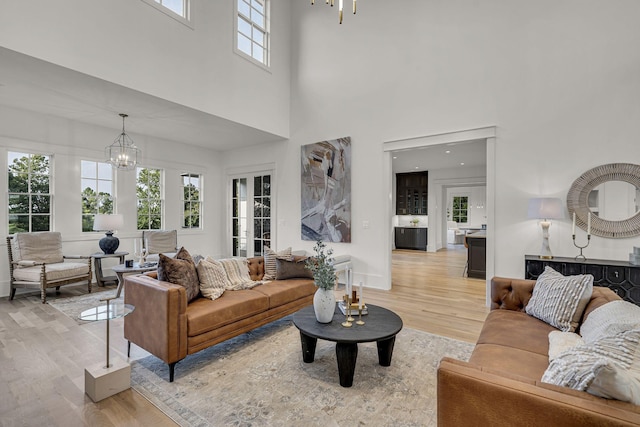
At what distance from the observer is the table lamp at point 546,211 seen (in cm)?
377

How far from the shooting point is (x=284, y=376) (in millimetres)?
2461

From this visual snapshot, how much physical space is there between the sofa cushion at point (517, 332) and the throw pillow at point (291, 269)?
6.81ft

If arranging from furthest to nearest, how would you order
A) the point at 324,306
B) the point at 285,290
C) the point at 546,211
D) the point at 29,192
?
the point at 29,192 < the point at 546,211 < the point at 285,290 < the point at 324,306

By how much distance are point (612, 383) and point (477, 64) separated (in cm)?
458

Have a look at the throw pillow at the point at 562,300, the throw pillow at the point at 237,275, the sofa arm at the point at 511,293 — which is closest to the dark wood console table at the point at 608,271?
the sofa arm at the point at 511,293

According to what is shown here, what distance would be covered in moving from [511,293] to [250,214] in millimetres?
5801

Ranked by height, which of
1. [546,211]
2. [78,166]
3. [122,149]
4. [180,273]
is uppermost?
[122,149]

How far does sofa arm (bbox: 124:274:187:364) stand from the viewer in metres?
2.35

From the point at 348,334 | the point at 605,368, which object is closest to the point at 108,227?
the point at 348,334

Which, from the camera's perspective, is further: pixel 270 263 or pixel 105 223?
pixel 105 223

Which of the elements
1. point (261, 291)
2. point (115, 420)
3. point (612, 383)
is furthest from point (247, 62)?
point (612, 383)

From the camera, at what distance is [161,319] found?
238 centimetres

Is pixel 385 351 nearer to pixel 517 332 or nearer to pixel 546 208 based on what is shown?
pixel 517 332

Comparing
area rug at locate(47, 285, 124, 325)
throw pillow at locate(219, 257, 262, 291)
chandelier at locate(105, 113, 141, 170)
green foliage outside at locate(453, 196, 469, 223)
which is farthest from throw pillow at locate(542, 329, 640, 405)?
green foliage outside at locate(453, 196, 469, 223)
